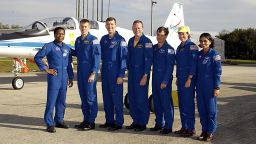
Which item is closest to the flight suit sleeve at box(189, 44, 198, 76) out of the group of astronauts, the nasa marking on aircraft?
the group of astronauts

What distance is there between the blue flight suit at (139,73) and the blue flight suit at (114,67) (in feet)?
0.54

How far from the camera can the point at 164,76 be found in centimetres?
618

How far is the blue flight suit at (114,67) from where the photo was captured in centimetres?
639

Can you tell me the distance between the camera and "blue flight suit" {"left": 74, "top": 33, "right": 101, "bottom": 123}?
21.0 feet

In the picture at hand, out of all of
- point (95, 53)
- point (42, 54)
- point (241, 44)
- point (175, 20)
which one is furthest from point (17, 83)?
point (241, 44)

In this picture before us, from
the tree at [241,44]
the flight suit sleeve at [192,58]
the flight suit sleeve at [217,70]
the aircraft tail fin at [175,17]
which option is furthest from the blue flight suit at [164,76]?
the tree at [241,44]

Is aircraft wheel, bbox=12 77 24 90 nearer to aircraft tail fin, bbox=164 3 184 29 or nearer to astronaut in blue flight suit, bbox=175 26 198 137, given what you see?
astronaut in blue flight suit, bbox=175 26 198 137

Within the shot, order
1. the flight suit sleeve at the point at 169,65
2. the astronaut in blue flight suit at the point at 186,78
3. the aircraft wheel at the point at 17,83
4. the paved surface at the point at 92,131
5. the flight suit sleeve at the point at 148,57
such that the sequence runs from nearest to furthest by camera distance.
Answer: the paved surface at the point at 92,131 → the astronaut in blue flight suit at the point at 186,78 → the flight suit sleeve at the point at 169,65 → the flight suit sleeve at the point at 148,57 → the aircraft wheel at the point at 17,83

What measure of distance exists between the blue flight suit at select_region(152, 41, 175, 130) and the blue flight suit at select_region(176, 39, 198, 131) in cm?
16

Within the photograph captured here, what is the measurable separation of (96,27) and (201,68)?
809cm

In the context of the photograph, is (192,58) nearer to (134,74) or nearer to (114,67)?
(134,74)

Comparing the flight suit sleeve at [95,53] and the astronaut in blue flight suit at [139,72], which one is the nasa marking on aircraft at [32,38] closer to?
the flight suit sleeve at [95,53]

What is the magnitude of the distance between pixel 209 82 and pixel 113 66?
176 centimetres

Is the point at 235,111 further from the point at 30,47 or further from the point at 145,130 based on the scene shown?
the point at 30,47
